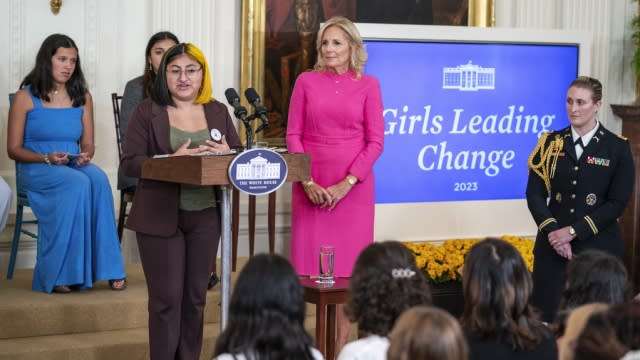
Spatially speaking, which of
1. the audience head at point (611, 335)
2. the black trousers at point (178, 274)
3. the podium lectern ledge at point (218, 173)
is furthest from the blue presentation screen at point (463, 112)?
the audience head at point (611, 335)

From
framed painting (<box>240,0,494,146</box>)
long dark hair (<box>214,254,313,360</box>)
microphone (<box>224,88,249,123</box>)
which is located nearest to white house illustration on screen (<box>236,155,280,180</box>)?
microphone (<box>224,88,249,123</box>)

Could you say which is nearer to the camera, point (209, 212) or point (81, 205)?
point (209, 212)

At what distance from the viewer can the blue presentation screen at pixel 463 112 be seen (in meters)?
6.73

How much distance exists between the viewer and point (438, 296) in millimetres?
6254

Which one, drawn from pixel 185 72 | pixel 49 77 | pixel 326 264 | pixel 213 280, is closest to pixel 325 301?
pixel 326 264

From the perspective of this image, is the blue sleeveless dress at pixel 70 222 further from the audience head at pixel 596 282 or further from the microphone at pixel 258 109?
the audience head at pixel 596 282

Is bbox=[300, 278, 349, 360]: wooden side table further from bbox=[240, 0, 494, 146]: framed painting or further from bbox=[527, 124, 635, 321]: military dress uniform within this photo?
bbox=[240, 0, 494, 146]: framed painting

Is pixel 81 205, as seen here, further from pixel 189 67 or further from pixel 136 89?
pixel 189 67

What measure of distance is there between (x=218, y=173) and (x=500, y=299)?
127cm

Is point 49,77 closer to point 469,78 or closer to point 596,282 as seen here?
point 469,78

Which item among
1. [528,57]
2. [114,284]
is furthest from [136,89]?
[528,57]

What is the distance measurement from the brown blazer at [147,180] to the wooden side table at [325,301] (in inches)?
25.3

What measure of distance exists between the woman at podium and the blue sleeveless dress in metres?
1.61

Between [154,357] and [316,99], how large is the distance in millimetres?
1650
